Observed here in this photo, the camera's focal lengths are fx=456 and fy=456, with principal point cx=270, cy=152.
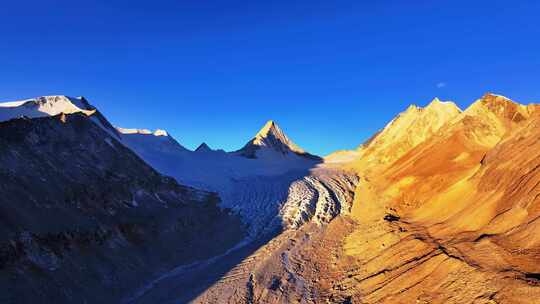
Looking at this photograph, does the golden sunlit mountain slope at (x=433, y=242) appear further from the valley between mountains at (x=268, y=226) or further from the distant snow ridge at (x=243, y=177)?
the distant snow ridge at (x=243, y=177)

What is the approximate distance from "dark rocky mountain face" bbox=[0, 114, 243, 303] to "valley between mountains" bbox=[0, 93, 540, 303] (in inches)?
3.3

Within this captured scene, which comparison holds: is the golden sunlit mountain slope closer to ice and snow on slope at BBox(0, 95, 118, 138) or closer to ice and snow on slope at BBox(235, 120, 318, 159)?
ice and snow on slope at BBox(0, 95, 118, 138)

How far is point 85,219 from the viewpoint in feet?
74.6

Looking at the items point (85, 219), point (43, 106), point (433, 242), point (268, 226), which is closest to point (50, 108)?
point (43, 106)

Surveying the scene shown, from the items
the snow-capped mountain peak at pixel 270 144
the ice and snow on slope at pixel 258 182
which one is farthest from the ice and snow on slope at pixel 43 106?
the snow-capped mountain peak at pixel 270 144

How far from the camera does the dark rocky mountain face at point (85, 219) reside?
58.4 feet

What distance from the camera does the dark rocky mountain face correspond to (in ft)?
58.4

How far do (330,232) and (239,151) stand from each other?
159ft

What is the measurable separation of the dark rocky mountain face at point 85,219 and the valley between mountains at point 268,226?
0.08 metres

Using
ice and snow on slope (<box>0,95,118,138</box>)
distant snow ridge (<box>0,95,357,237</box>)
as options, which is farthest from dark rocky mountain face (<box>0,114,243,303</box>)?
ice and snow on slope (<box>0,95,118,138</box>)

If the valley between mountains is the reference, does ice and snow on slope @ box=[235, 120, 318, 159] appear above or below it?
above

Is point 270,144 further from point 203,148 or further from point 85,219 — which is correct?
point 85,219

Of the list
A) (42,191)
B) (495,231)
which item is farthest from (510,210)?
(42,191)

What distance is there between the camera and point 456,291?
44.2ft
